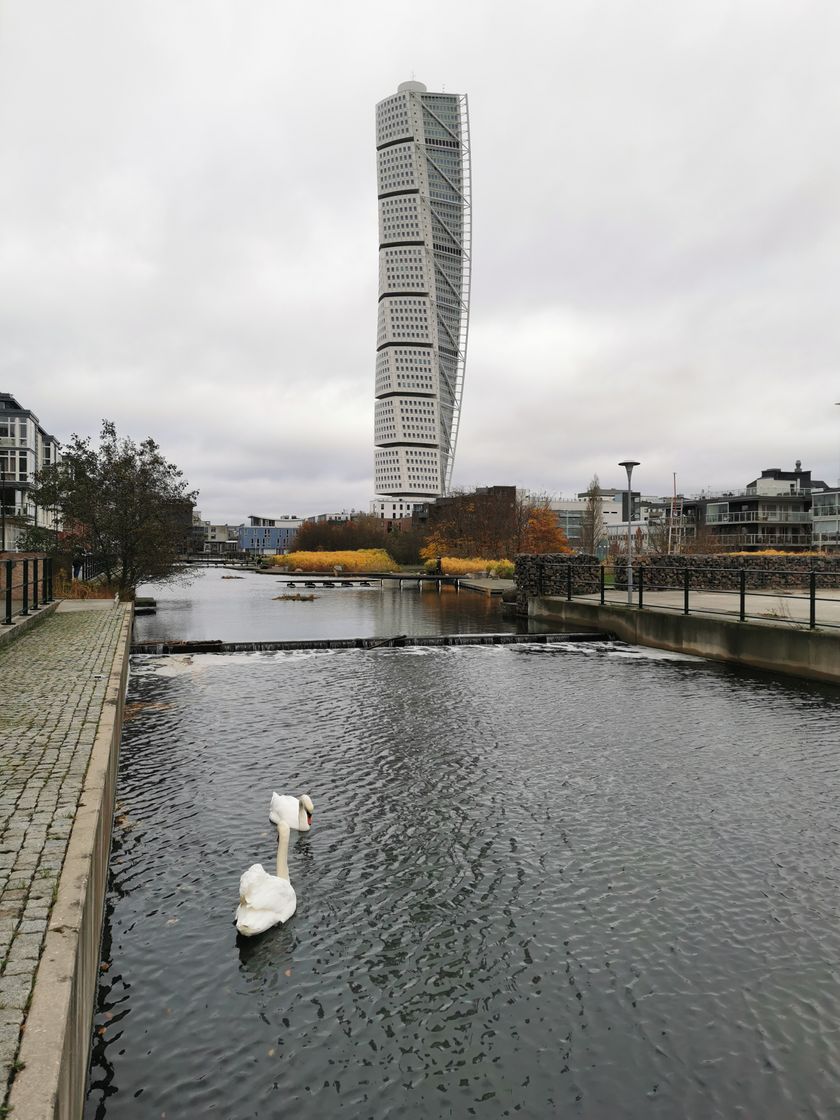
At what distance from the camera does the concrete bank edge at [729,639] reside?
15.6 meters

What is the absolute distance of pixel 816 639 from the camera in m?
15.6

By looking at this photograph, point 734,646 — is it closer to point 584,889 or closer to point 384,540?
point 584,889

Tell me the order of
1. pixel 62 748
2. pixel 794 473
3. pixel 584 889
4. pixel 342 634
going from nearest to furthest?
1. pixel 584 889
2. pixel 62 748
3. pixel 342 634
4. pixel 794 473

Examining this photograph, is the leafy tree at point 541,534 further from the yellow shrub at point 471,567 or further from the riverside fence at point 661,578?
the riverside fence at point 661,578

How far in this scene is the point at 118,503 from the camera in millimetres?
29391

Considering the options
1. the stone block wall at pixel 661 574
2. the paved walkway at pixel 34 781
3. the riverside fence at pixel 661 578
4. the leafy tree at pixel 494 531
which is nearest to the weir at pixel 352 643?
the riverside fence at pixel 661 578

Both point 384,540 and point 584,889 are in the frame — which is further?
point 384,540

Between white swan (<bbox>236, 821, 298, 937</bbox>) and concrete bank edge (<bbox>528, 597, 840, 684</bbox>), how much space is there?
13337mm

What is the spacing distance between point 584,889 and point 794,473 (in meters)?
123

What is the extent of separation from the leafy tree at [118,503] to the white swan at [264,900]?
2566cm

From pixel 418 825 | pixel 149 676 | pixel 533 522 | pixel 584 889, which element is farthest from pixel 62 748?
pixel 533 522

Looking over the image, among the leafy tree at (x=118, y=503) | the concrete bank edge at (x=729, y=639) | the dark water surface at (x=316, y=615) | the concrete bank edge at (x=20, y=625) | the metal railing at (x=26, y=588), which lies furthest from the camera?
the leafy tree at (x=118, y=503)

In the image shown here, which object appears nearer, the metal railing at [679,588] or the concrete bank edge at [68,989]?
the concrete bank edge at [68,989]

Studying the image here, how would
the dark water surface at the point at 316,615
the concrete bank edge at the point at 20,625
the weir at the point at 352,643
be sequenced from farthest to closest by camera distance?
the dark water surface at the point at 316,615, the weir at the point at 352,643, the concrete bank edge at the point at 20,625
